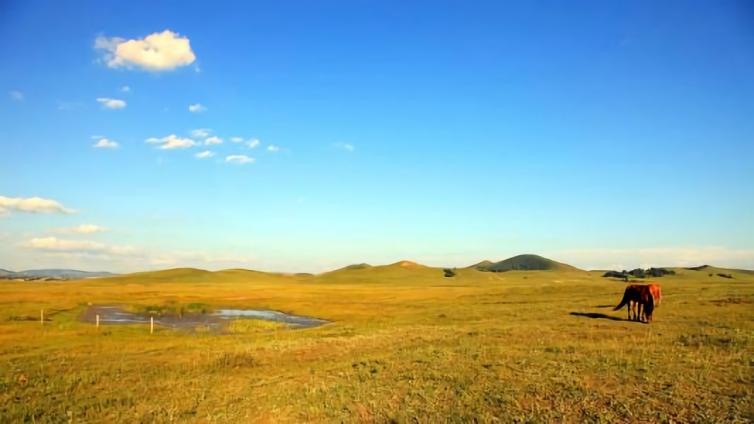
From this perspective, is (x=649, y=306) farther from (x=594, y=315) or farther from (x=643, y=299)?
(x=594, y=315)

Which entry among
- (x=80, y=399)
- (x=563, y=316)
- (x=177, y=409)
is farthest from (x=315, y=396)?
(x=563, y=316)

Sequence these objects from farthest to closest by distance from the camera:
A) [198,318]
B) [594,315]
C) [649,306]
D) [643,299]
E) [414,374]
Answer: [198,318] → [594,315] → [643,299] → [649,306] → [414,374]

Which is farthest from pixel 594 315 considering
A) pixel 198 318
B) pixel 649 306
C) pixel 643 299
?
pixel 198 318

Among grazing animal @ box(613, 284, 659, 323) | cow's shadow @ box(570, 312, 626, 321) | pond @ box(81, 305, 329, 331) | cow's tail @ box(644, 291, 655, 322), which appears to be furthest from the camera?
pond @ box(81, 305, 329, 331)

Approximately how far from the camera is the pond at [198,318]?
50.8 meters

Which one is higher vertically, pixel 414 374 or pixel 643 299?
pixel 643 299

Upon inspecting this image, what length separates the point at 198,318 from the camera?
5781cm

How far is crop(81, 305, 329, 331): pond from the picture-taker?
1999 inches

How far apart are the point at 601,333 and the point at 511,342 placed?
5.43 meters

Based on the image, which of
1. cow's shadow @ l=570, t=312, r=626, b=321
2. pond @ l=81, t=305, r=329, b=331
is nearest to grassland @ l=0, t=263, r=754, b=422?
cow's shadow @ l=570, t=312, r=626, b=321

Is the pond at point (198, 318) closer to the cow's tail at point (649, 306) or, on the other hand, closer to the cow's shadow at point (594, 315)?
the cow's shadow at point (594, 315)

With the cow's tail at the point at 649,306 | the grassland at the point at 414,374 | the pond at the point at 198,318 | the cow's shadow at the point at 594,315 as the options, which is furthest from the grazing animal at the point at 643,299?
the pond at the point at 198,318

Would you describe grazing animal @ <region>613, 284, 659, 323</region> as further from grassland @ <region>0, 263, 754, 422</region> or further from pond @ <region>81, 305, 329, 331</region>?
pond @ <region>81, 305, 329, 331</region>

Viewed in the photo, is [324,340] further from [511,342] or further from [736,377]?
[736,377]
